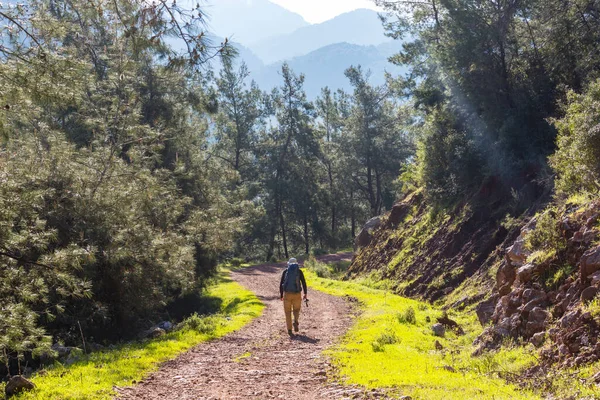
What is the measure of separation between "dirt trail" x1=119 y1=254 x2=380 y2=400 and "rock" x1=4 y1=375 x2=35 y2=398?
4.95 ft

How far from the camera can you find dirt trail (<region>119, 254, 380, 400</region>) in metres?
8.55

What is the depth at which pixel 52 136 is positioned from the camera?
1738 centimetres

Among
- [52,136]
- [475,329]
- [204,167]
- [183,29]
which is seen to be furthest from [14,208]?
[204,167]

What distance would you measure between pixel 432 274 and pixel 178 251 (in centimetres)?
1073

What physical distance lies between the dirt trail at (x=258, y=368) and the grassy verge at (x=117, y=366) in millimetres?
352

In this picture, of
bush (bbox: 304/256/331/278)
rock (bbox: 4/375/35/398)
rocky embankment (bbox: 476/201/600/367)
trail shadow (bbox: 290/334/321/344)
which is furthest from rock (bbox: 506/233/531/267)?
bush (bbox: 304/256/331/278)

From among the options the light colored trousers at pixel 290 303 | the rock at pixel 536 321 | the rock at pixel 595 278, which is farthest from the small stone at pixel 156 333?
the rock at pixel 595 278

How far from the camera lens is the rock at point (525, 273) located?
426 inches

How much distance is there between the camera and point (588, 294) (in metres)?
8.48

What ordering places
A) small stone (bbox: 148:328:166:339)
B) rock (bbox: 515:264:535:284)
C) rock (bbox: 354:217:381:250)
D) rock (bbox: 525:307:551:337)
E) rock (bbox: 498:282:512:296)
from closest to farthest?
rock (bbox: 525:307:551:337) < rock (bbox: 515:264:535:284) < rock (bbox: 498:282:512:296) < small stone (bbox: 148:328:166:339) < rock (bbox: 354:217:381:250)

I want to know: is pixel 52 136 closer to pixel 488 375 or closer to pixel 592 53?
pixel 488 375

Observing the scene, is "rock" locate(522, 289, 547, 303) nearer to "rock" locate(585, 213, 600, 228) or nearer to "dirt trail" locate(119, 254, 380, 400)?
"rock" locate(585, 213, 600, 228)

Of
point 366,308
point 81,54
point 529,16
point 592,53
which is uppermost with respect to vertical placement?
point 81,54

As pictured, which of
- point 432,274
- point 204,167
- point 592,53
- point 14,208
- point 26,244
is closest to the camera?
point 14,208
